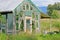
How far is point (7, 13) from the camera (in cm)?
2105

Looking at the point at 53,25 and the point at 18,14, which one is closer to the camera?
the point at 18,14

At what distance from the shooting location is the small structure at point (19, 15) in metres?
20.4

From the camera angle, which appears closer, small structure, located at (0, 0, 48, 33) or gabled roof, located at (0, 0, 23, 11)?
small structure, located at (0, 0, 48, 33)

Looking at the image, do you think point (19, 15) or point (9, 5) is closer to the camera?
point (19, 15)

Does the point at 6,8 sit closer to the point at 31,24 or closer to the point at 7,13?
the point at 7,13

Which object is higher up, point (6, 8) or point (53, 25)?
point (6, 8)

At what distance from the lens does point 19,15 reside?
20516 millimetres

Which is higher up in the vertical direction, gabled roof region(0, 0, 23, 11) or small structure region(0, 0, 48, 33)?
gabled roof region(0, 0, 23, 11)

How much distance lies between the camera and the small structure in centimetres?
2036

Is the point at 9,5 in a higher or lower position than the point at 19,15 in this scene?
higher

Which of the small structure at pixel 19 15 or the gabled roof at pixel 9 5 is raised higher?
the gabled roof at pixel 9 5

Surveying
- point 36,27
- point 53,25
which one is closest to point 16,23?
point 36,27

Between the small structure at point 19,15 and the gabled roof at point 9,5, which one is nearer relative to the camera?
the small structure at point 19,15

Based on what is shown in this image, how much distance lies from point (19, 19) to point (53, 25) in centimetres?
452
